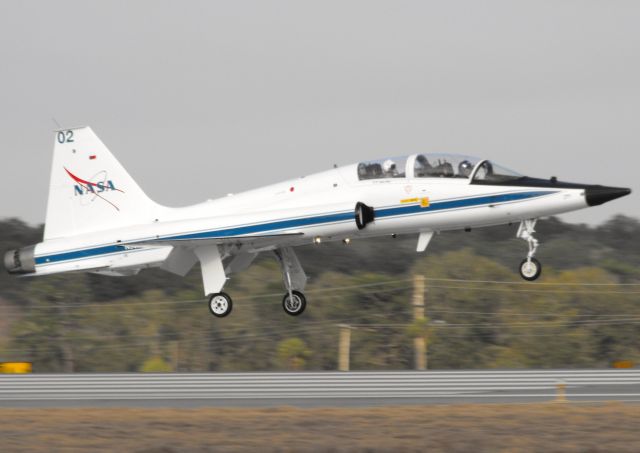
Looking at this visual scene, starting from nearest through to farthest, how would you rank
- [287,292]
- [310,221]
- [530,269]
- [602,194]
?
[602,194] → [530,269] → [310,221] → [287,292]

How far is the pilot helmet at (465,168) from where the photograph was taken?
23.5 meters

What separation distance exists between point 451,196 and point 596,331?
22801mm

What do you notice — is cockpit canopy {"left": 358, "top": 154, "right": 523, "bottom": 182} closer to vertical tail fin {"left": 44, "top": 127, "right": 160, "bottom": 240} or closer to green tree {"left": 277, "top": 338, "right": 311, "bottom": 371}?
vertical tail fin {"left": 44, "top": 127, "right": 160, "bottom": 240}

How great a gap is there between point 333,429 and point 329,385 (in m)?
8.25


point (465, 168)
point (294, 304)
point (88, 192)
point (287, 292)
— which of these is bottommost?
point (294, 304)

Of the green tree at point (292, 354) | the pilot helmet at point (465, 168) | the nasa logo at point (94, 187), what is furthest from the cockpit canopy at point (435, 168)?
the green tree at point (292, 354)

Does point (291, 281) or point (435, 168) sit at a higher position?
point (435, 168)

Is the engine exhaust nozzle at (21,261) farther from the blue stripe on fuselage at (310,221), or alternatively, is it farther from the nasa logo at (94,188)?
the nasa logo at (94,188)

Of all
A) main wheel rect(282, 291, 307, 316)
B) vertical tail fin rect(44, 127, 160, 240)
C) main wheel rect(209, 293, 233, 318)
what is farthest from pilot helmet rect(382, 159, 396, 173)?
vertical tail fin rect(44, 127, 160, 240)

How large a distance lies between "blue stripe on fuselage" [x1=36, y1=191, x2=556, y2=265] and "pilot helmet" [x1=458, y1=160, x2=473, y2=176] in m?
0.58

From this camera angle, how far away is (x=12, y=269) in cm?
2780

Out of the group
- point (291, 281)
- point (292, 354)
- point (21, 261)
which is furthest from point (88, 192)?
point (292, 354)

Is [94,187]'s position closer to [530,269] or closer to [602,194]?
[530,269]

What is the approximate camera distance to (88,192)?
28.2m
